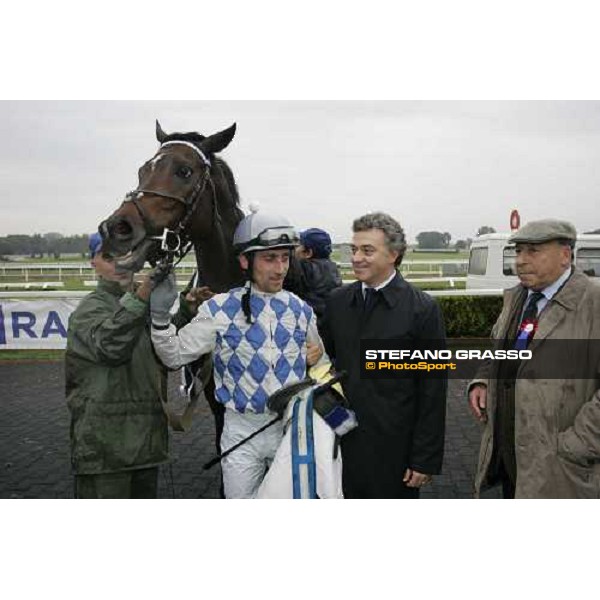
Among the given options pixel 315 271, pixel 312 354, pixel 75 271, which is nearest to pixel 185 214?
pixel 75 271

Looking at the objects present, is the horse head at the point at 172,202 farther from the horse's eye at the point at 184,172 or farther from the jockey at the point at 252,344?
the jockey at the point at 252,344

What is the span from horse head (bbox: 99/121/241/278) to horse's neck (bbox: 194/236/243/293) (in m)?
0.06

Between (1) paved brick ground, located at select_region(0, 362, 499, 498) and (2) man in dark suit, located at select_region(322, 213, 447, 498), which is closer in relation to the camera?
(2) man in dark suit, located at select_region(322, 213, 447, 498)

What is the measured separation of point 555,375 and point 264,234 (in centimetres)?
156

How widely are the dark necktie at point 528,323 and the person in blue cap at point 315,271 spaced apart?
108 cm

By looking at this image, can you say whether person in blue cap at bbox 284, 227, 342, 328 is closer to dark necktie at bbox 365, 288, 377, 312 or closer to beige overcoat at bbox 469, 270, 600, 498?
dark necktie at bbox 365, 288, 377, 312

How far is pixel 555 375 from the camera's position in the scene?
263 centimetres

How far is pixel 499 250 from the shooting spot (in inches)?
130

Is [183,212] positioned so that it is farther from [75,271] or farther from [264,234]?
[75,271]

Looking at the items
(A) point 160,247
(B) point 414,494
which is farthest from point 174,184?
(B) point 414,494

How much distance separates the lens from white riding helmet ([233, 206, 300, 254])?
2.59 meters

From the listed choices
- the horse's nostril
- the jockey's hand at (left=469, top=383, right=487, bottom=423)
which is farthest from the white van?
the horse's nostril

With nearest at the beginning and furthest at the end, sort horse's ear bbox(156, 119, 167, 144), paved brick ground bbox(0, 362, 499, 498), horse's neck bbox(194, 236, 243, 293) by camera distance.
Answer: horse's ear bbox(156, 119, 167, 144), horse's neck bbox(194, 236, 243, 293), paved brick ground bbox(0, 362, 499, 498)

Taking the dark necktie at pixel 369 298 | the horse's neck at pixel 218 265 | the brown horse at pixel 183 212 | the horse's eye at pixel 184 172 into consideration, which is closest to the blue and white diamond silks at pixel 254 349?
the dark necktie at pixel 369 298
